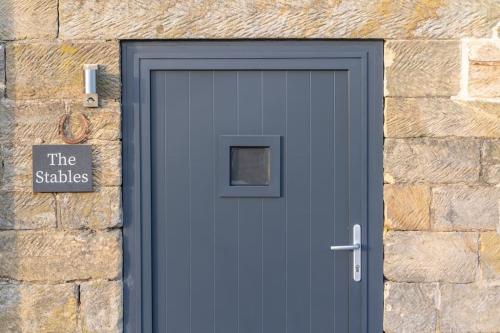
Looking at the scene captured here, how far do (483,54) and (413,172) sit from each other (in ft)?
2.49

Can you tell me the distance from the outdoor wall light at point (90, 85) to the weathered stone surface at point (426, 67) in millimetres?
1639

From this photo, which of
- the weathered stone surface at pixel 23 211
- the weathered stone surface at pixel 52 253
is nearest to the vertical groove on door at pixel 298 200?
the weathered stone surface at pixel 52 253

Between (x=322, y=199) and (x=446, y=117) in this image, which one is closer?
(x=446, y=117)

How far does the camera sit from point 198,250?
11.4 ft

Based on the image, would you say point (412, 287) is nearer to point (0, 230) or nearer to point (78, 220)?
point (78, 220)

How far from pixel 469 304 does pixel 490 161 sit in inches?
31.7

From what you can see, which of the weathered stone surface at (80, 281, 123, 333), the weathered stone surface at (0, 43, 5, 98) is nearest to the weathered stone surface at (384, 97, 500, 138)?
the weathered stone surface at (80, 281, 123, 333)

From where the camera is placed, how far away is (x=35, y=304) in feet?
11.1

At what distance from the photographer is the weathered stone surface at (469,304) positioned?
3.36m

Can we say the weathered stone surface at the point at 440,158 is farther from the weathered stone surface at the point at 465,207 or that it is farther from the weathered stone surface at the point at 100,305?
the weathered stone surface at the point at 100,305

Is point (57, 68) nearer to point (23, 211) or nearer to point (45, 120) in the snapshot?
point (45, 120)

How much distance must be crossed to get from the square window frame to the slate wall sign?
2.41 ft

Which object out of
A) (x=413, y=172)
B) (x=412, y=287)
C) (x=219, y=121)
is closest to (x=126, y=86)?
(x=219, y=121)

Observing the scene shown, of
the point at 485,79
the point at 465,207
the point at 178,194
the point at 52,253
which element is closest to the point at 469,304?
the point at 465,207
